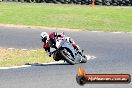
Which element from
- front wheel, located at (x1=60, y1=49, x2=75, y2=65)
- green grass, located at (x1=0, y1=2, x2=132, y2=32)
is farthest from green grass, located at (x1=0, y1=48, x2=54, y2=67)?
green grass, located at (x1=0, y1=2, x2=132, y2=32)

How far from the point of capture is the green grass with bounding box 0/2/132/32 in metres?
30.3

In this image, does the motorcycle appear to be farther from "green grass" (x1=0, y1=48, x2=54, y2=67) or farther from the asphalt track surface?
"green grass" (x1=0, y1=48, x2=54, y2=67)

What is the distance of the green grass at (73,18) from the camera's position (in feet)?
99.4

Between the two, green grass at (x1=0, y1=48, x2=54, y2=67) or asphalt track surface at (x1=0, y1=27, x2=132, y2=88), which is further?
green grass at (x1=0, y1=48, x2=54, y2=67)

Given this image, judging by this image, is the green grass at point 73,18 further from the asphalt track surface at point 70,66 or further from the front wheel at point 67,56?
the front wheel at point 67,56

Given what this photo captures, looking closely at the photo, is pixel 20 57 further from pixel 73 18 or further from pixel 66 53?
pixel 73 18

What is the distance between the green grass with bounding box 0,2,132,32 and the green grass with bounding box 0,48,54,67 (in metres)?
10.1

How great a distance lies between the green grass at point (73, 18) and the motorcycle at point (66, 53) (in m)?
12.8

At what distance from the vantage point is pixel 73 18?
3312cm

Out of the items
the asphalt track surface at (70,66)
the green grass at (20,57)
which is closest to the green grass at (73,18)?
the asphalt track surface at (70,66)

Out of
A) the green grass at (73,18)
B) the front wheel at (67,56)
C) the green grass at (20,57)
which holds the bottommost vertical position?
the green grass at (73,18)

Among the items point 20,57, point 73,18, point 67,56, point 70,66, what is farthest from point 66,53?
point 73,18

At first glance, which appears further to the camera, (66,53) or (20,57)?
(20,57)

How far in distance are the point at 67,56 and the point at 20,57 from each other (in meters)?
2.25
